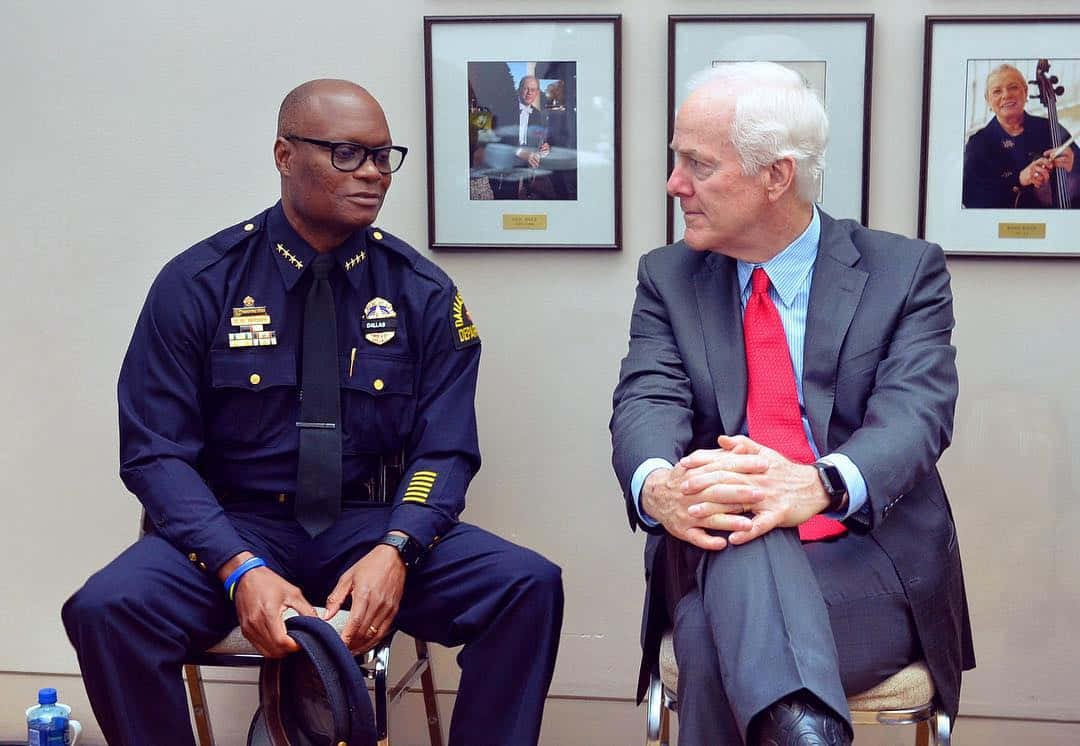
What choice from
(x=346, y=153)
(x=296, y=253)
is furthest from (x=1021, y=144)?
(x=296, y=253)

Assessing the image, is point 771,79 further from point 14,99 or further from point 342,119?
point 14,99

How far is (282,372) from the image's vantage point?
8.26ft

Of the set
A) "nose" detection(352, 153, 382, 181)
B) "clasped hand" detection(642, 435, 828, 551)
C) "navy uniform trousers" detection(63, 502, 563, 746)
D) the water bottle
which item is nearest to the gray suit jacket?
"clasped hand" detection(642, 435, 828, 551)

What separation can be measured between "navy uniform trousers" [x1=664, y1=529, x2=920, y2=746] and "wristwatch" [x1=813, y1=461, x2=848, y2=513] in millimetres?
101

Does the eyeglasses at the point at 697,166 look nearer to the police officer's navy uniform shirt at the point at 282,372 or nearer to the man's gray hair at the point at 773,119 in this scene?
the man's gray hair at the point at 773,119

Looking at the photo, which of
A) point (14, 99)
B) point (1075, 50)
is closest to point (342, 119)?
point (14, 99)

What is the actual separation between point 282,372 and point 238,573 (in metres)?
0.44

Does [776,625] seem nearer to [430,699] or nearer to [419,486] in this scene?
[419,486]

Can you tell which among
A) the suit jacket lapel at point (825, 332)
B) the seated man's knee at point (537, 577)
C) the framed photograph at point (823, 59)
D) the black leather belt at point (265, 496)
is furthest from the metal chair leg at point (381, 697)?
the framed photograph at point (823, 59)

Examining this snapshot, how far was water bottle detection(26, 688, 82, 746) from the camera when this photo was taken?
291 centimetres

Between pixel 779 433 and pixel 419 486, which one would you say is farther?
pixel 419 486

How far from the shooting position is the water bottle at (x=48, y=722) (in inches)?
114

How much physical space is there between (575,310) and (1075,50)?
4.04 feet

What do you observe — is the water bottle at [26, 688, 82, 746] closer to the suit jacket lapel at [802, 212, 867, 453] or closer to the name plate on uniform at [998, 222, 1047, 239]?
the suit jacket lapel at [802, 212, 867, 453]
